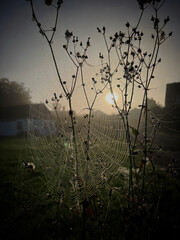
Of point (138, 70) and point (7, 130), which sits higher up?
point (138, 70)

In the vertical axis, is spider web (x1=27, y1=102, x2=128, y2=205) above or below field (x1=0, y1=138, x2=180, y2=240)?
above

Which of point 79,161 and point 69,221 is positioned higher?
A: point 79,161

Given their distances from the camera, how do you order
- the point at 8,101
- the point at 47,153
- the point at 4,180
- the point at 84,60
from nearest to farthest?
the point at 84,60
the point at 47,153
the point at 4,180
the point at 8,101

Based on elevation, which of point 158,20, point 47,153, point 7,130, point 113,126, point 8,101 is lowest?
point 7,130

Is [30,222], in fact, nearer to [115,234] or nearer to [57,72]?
[115,234]

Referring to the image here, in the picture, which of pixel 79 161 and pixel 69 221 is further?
pixel 69 221

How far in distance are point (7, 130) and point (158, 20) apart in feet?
86.5

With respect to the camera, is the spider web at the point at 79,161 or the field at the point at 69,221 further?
the field at the point at 69,221

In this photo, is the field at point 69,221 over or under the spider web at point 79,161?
under

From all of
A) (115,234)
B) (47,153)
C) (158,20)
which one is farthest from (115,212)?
(158,20)

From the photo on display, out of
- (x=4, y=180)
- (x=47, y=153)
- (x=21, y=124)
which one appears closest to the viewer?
(x=47, y=153)

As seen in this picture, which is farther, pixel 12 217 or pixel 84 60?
pixel 12 217

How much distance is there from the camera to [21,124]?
24188 mm

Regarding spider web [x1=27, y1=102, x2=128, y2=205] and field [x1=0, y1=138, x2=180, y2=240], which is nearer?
spider web [x1=27, y1=102, x2=128, y2=205]
